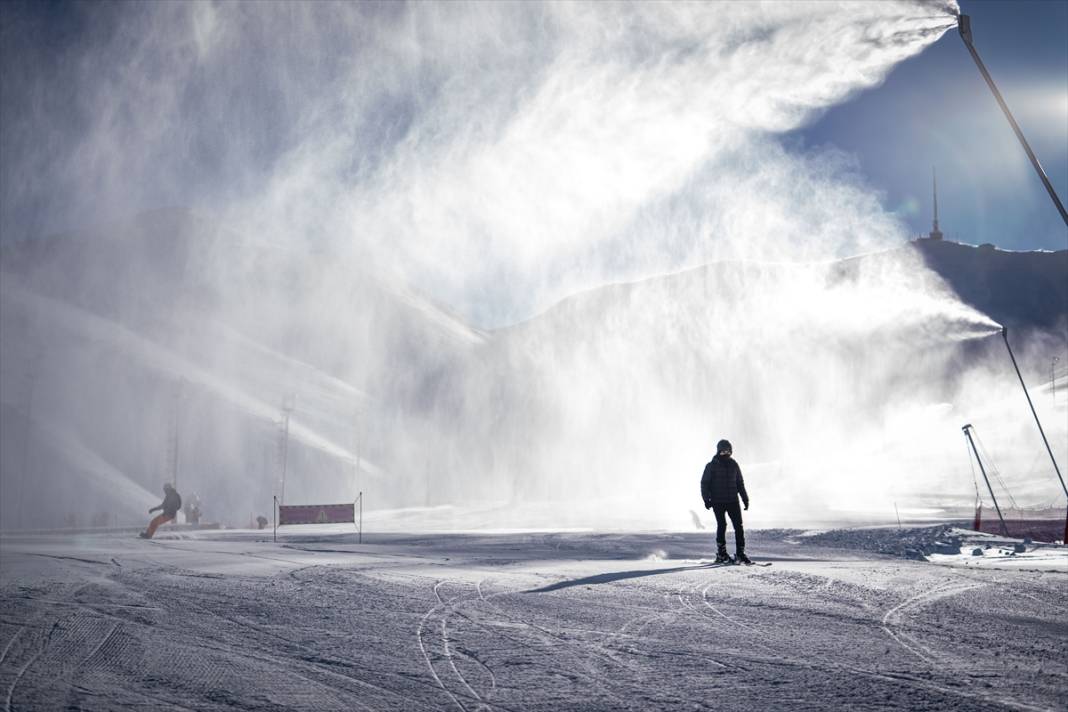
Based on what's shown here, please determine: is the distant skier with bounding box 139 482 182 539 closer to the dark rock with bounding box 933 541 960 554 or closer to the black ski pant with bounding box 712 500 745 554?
the black ski pant with bounding box 712 500 745 554

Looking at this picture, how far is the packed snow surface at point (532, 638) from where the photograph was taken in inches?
192

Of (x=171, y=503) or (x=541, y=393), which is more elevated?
(x=541, y=393)

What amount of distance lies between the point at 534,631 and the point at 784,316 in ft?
448

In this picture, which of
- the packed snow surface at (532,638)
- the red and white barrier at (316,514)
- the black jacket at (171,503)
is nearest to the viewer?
the packed snow surface at (532,638)

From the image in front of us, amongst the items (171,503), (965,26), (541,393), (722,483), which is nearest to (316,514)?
(171,503)

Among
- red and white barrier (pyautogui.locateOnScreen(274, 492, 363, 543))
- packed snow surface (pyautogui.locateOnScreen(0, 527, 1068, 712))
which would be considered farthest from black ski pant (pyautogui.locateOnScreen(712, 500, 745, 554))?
red and white barrier (pyautogui.locateOnScreen(274, 492, 363, 543))

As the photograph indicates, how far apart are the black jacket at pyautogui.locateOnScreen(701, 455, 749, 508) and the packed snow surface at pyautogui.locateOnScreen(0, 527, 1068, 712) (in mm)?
1879

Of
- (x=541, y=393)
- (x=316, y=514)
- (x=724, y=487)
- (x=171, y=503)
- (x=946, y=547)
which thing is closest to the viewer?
(x=724, y=487)

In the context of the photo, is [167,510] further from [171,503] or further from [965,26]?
[965,26]

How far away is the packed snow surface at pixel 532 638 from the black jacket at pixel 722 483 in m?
1.88

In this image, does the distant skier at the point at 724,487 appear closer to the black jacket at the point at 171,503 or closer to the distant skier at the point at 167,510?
the distant skier at the point at 167,510

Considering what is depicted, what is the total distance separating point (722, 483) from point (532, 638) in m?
7.93

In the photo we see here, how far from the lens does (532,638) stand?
21.5 ft

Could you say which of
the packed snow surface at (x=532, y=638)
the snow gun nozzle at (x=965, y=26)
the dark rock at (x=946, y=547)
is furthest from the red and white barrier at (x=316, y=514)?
the snow gun nozzle at (x=965, y=26)
